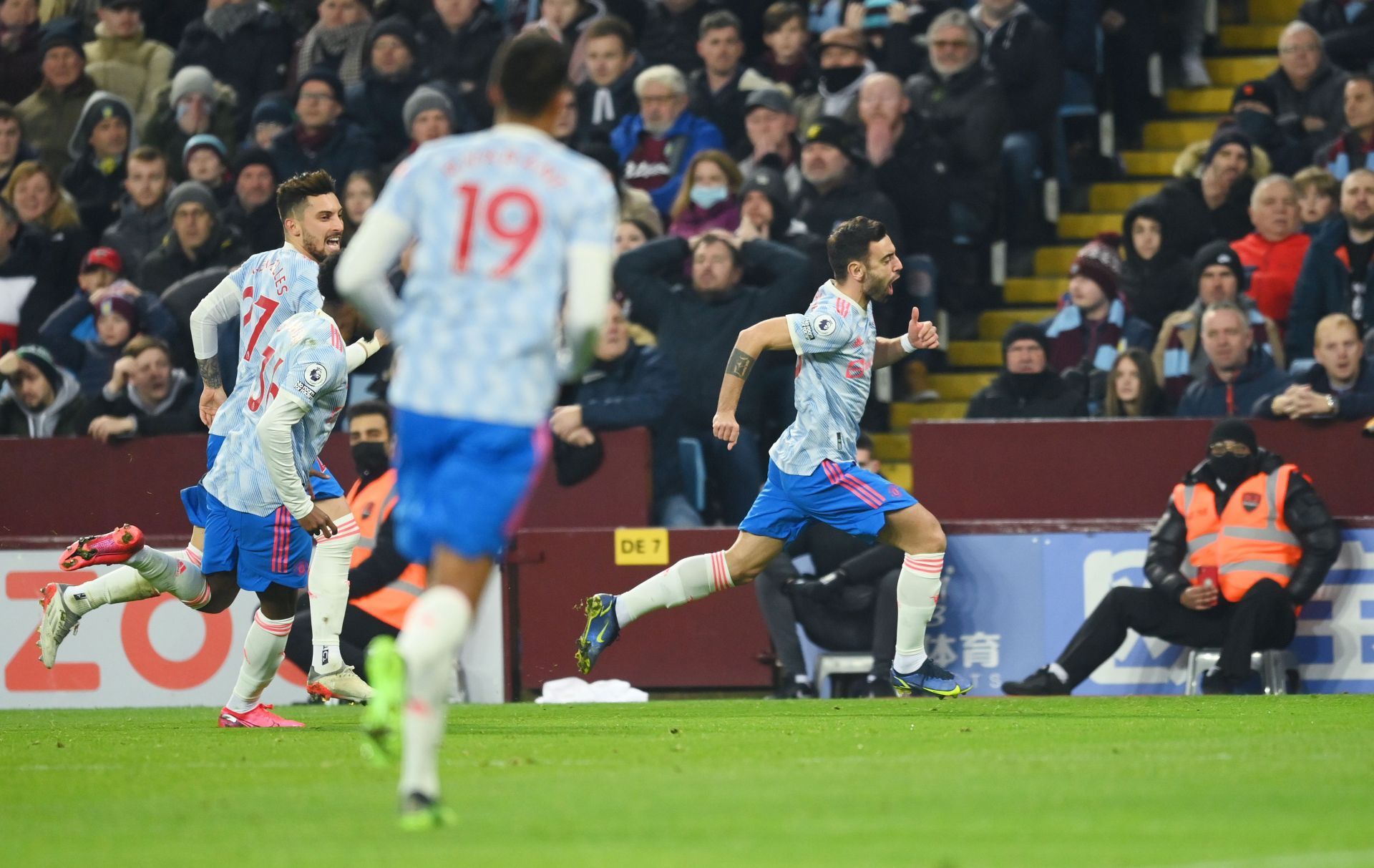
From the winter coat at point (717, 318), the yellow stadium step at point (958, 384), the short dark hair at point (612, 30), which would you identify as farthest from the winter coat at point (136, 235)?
the yellow stadium step at point (958, 384)

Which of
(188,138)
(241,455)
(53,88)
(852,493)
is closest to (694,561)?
(852,493)

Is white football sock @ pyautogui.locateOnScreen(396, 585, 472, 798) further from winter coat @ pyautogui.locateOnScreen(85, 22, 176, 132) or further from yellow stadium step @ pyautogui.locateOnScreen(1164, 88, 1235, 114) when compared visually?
winter coat @ pyautogui.locateOnScreen(85, 22, 176, 132)

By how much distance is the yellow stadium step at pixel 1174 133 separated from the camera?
57.5 ft

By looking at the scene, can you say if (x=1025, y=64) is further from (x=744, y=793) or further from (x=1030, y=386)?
(x=744, y=793)

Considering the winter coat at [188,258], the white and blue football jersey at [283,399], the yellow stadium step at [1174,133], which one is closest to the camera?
the white and blue football jersey at [283,399]

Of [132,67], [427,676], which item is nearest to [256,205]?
[132,67]

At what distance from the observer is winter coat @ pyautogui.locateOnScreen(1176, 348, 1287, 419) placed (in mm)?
13109

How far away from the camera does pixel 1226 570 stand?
12.3 meters

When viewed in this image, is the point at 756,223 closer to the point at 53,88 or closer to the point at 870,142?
the point at 870,142

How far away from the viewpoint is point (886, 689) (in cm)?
1268

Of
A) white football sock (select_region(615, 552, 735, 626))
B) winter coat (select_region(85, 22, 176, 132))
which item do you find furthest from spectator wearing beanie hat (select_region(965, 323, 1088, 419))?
winter coat (select_region(85, 22, 176, 132))

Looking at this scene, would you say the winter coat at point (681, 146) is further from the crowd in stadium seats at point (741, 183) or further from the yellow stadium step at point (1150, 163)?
the yellow stadium step at point (1150, 163)

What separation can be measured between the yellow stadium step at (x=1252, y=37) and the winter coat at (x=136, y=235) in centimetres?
914

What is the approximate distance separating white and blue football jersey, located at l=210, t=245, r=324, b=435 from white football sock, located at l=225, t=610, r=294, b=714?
909 millimetres
